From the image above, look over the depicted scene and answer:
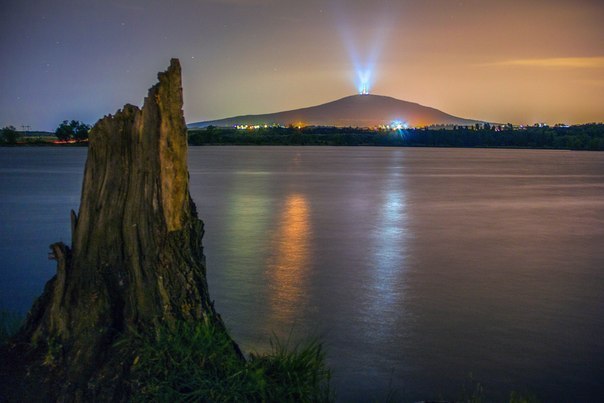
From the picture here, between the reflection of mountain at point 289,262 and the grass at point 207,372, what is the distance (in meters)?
2.94

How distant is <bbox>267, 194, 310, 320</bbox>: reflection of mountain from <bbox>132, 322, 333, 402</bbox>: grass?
9.65 ft

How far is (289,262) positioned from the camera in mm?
11438

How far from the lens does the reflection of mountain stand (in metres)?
8.81

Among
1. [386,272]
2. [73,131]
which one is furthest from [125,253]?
[73,131]

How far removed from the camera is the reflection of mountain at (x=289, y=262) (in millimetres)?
8807

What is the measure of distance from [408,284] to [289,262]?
217 centimetres

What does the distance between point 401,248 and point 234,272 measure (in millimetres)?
3788

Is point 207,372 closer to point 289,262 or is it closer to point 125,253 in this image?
point 125,253

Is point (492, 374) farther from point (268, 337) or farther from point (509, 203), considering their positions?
point (509, 203)

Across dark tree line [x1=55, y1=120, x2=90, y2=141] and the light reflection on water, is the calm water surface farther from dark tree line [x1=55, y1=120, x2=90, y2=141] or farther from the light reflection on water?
dark tree line [x1=55, y1=120, x2=90, y2=141]

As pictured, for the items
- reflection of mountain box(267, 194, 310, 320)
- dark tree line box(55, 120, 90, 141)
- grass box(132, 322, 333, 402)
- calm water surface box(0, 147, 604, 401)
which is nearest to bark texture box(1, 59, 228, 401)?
grass box(132, 322, 333, 402)

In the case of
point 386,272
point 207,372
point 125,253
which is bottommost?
point 386,272

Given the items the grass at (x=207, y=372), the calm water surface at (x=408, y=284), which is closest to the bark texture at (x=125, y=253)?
the grass at (x=207, y=372)

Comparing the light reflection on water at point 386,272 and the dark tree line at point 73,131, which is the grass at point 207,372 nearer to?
the light reflection on water at point 386,272
